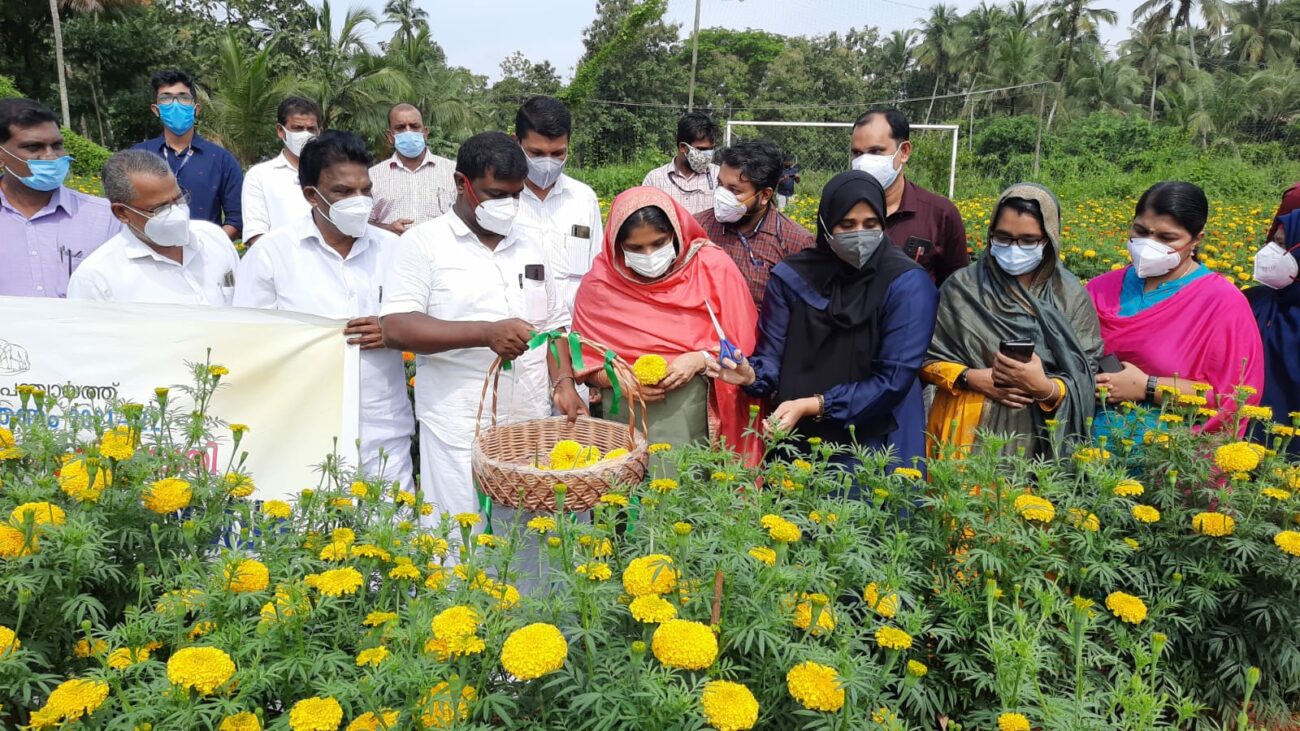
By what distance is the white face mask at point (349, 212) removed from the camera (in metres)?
3.06

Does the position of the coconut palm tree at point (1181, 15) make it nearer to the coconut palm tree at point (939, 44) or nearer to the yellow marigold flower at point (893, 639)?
the coconut palm tree at point (939, 44)

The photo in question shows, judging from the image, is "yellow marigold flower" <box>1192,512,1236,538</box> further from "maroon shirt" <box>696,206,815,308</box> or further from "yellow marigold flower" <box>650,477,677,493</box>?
"maroon shirt" <box>696,206,815,308</box>

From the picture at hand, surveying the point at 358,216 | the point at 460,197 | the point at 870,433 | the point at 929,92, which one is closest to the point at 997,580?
the point at 870,433

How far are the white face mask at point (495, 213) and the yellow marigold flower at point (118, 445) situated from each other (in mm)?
1473

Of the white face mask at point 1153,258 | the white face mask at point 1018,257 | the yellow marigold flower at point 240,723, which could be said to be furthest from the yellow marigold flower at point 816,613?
the white face mask at point 1153,258

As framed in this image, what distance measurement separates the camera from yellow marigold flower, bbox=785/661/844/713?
123cm

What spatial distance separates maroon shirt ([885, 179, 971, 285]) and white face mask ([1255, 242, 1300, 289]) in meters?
1.09

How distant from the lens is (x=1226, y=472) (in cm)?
198

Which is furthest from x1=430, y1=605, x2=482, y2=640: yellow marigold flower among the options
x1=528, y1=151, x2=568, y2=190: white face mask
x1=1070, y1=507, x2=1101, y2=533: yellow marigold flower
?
x1=528, y1=151, x2=568, y2=190: white face mask

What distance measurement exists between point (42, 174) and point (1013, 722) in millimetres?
3837

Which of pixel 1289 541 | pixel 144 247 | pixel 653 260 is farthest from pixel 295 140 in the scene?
pixel 1289 541

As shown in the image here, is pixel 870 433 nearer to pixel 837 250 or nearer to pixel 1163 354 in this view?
pixel 837 250

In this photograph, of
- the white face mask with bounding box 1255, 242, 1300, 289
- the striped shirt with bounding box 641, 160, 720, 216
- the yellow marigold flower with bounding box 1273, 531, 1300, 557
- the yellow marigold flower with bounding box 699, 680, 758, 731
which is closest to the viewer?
the yellow marigold flower with bounding box 699, 680, 758, 731

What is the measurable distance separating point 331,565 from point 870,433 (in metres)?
1.84
